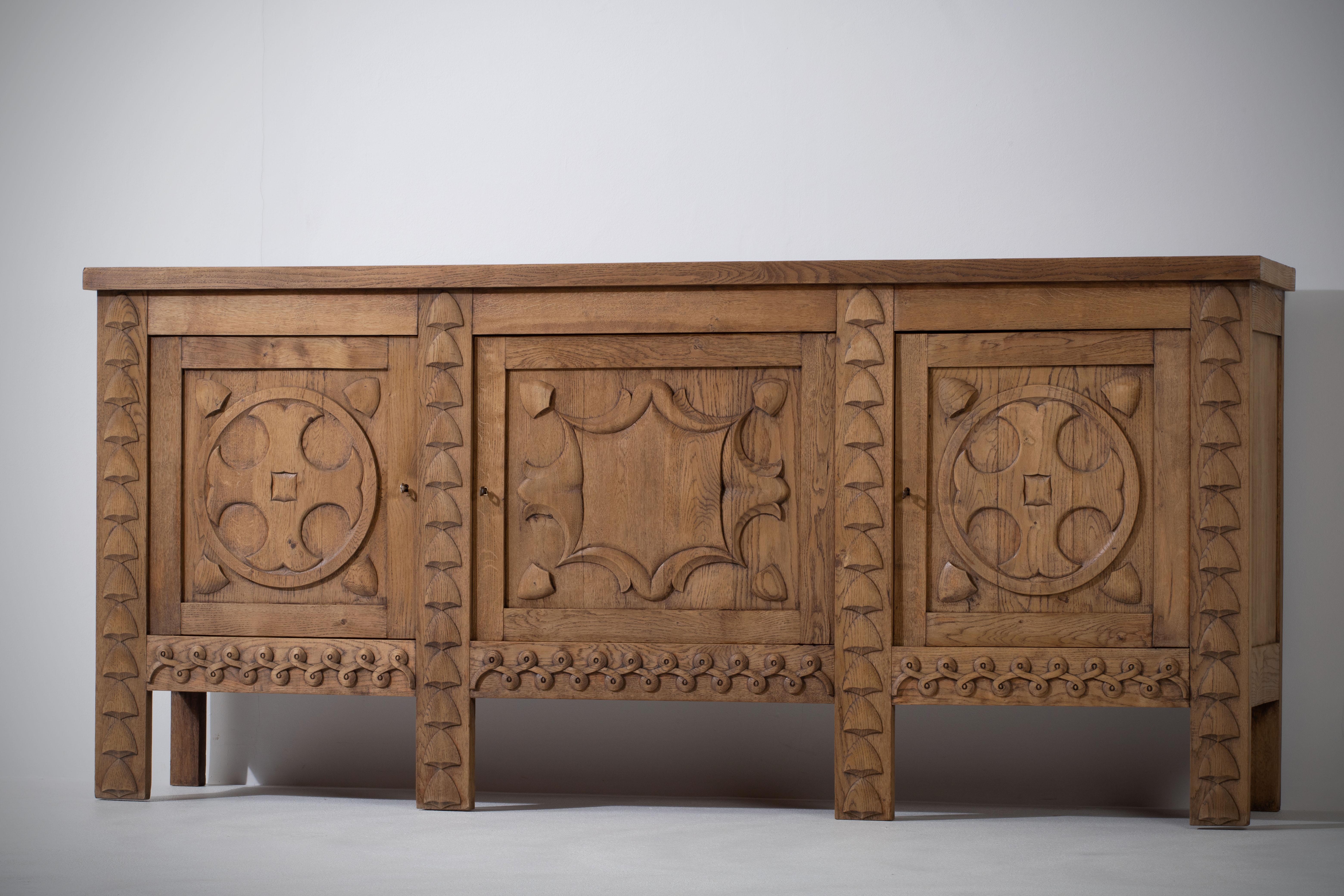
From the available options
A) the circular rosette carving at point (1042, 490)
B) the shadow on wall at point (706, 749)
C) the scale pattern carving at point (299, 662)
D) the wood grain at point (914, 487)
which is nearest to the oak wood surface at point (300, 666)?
the scale pattern carving at point (299, 662)

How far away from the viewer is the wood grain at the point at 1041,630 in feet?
9.28

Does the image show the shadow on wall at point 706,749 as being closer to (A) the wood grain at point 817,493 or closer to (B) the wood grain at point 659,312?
(A) the wood grain at point 817,493

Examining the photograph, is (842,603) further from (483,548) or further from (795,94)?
Result: (795,94)

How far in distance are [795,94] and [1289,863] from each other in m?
2.40

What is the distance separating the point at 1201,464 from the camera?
2.81 meters

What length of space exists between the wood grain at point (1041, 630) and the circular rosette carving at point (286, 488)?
57.1 inches

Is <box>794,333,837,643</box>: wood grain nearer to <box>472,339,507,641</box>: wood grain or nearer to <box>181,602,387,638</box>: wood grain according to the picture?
<box>472,339,507,641</box>: wood grain

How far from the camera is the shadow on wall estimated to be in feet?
11.2

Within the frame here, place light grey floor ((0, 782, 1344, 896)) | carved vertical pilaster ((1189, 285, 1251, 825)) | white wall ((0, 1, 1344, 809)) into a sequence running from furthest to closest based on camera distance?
white wall ((0, 1, 1344, 809)) < carved vertical pilaster ((1189, 285, 1251, 825)) < light grey floor ((0, 782, 1344, 896))

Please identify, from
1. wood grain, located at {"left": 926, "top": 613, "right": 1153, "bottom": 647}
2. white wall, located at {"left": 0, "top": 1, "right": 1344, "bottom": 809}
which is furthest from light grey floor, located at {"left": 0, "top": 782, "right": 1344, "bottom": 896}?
wood grain, located at {"left": 926, "top": 613, "right": 1153, "bottom": 647}

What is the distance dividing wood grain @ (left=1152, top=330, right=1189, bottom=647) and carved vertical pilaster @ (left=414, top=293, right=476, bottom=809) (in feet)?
5.47

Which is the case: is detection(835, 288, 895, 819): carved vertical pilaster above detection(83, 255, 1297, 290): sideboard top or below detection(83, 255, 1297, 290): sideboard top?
below

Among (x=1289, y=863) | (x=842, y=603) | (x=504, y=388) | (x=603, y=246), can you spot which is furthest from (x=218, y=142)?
(x=1289, y=863)

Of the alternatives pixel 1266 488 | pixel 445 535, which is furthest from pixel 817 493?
pixel 1266 488
